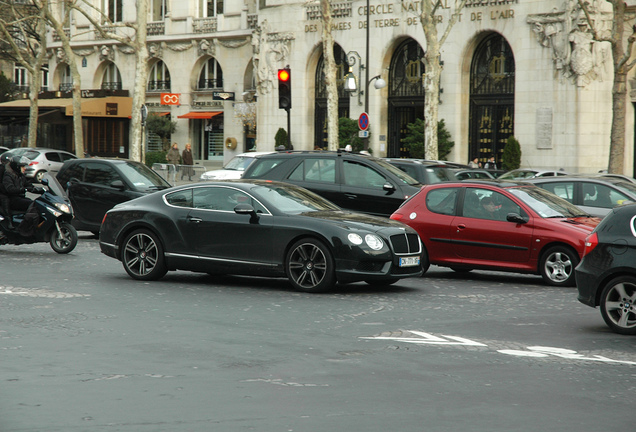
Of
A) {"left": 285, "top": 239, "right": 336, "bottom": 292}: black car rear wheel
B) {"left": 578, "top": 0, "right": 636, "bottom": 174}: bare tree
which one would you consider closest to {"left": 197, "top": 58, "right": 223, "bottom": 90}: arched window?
{"left": 578, "top": 0, "right": 636, "bottom": 174}: bare tree

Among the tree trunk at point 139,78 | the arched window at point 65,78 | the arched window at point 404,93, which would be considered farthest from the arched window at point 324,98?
the arched window at point 65,78

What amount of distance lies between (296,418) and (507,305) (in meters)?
5.86

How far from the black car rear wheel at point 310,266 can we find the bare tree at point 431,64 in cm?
2095

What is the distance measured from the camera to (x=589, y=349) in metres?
8.33

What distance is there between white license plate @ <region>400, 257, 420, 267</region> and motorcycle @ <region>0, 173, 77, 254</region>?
7069mm

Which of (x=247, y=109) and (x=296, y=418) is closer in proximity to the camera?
(x=296, y=418)

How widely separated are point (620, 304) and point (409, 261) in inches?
130

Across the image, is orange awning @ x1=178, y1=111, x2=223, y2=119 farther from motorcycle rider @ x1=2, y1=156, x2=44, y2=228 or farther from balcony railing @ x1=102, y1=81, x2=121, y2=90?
motorcycle rider @ x1=2, y1=156, x2=44, y2=228

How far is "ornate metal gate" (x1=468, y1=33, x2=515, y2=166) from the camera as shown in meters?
39.8

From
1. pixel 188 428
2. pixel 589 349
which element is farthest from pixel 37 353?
pixel 589 349

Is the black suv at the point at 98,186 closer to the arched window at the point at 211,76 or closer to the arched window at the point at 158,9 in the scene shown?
the arched window at the point at 211,76

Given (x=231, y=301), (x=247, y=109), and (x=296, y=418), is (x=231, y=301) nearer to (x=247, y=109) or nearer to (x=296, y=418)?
(x=296, y=418)

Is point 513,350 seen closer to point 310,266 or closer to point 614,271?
point 614,271

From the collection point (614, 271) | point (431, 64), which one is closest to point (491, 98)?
point (431, 64)
